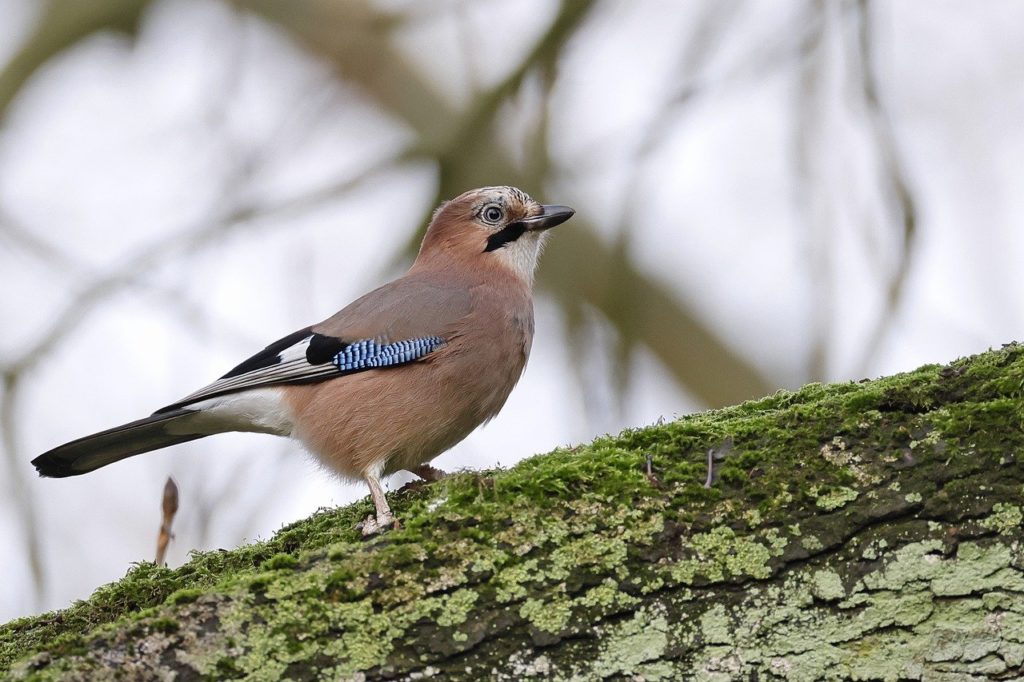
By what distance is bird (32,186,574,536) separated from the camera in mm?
5047

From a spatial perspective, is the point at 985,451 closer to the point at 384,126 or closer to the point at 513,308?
the point at 513,308

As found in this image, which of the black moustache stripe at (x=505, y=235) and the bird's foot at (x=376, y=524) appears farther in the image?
the black moustache stripe at (x=505, y=235)

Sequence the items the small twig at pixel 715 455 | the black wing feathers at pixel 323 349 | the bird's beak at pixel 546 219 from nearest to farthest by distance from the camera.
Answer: the small twig at pixel 715 455 → the black wing feathers at pixel 323 349 → the bird's beak at pixel 546 219

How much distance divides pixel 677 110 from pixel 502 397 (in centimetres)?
286

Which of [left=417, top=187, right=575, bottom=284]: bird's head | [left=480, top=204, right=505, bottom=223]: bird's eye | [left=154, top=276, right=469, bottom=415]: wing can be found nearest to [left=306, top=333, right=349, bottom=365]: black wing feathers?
[left=154, top=276, right=469, bottom=415]: wing

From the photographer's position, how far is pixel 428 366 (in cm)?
A: 518

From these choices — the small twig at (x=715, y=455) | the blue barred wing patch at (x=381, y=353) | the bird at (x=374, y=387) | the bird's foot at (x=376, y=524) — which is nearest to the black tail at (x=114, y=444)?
the bird at (x=374, y=387)

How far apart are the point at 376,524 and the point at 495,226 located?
307 centimetres

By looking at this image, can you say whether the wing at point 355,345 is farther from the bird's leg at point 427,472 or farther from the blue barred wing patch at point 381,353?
the bird's leg at point 427,472

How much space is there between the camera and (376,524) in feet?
12.0

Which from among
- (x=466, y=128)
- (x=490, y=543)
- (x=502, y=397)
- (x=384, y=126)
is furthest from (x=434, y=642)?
(x=384, y=126)

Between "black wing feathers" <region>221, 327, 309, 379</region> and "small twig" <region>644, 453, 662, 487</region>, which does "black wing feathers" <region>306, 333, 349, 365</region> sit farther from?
"small twig" <region>644, 453, 662, 487</region>

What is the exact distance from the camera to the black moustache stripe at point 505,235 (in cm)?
631

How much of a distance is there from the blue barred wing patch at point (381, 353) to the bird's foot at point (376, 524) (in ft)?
4.80
